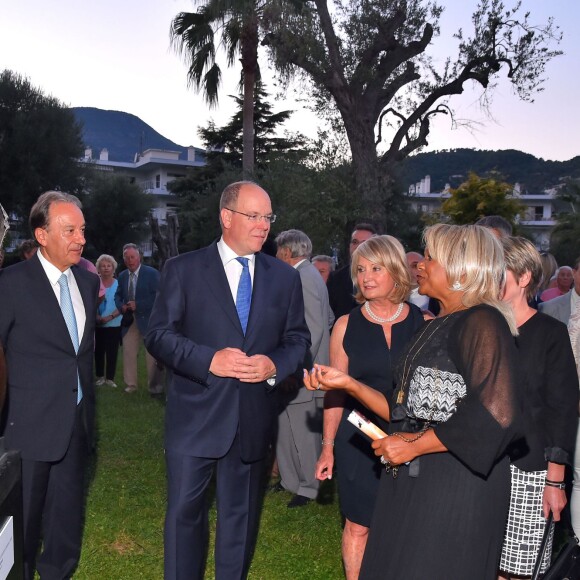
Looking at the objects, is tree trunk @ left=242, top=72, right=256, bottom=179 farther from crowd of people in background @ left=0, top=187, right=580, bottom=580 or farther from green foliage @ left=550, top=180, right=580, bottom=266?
green foliage @ left=550, top=180, right=580, bottom=266

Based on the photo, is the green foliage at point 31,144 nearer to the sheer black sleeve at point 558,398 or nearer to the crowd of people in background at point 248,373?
the crowd of people in background at point 248,373

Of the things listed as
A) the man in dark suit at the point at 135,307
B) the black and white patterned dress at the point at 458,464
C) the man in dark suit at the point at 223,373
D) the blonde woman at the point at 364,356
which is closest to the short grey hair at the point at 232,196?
the man in dark suit at the point at 223,373

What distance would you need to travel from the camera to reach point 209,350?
3586mm

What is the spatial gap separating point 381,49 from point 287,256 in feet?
54.6

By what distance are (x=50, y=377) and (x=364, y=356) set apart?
1.72 metres

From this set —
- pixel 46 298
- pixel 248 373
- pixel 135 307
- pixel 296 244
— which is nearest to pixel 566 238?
pixel 135 307

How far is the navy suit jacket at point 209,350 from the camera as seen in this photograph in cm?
366

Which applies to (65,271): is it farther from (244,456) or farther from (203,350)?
(244,456)

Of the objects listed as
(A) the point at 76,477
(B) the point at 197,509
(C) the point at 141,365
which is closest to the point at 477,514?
(B) the point at 197,509

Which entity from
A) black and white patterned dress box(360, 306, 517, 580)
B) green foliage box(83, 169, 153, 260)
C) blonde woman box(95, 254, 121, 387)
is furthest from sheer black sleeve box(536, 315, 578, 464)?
green foliage box(83, 169, 153, 260)

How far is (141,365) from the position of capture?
47.4ft

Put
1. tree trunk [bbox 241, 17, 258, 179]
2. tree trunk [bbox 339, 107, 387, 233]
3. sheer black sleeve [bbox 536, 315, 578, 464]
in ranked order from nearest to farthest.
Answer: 1. sheer black sleeve [bbox 536, 315, 578, 464]
2. tree trunk [bbox 241, 17, 258, 179]
3. tree trunk [bbox 339, 107, 387, 233]

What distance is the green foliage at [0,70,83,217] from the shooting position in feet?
95.9

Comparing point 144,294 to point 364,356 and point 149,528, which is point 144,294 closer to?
point 149,528
